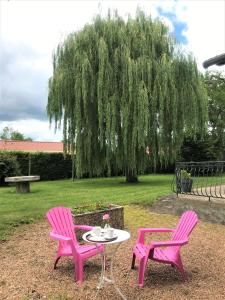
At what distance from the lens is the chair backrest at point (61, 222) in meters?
5.18

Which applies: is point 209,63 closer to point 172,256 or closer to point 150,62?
point 172,256

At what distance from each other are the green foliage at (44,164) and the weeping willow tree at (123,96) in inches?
164

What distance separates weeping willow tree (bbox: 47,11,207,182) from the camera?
15.0 meters

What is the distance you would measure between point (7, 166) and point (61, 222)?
13.2m

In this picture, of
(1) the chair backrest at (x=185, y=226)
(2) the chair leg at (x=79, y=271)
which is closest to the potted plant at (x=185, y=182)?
(1) the chair backrest at (x=185, y=226)

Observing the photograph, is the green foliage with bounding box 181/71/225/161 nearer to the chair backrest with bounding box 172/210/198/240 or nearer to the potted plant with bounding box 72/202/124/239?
the potted plant with bounding box 72/202/124/239

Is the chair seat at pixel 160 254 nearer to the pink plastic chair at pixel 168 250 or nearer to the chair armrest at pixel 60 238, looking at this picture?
the pink plastic chair at pixel 168 250

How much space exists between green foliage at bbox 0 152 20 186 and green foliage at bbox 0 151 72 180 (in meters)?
0.40

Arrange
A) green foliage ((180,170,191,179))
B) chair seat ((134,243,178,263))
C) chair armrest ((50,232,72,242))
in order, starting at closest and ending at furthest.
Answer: chair armrest ((50,232,72,242)) < chair seat ((134,243,178,263)) < green foliage ((180,170,191,179))

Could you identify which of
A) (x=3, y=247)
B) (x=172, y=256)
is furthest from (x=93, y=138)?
(x=172, y=256)

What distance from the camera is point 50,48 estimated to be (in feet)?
53.5

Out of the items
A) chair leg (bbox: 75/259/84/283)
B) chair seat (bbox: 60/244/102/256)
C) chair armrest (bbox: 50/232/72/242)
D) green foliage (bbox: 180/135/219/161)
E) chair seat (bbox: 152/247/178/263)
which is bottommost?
chair leg (bbox: 75/259/84/283)

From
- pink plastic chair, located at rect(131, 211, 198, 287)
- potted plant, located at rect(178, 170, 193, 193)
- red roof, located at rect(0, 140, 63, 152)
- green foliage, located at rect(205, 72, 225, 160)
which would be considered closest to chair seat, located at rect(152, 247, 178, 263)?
pink plastic chair, located at rect(131, 211, 198, 287)

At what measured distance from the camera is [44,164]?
2055 cm
